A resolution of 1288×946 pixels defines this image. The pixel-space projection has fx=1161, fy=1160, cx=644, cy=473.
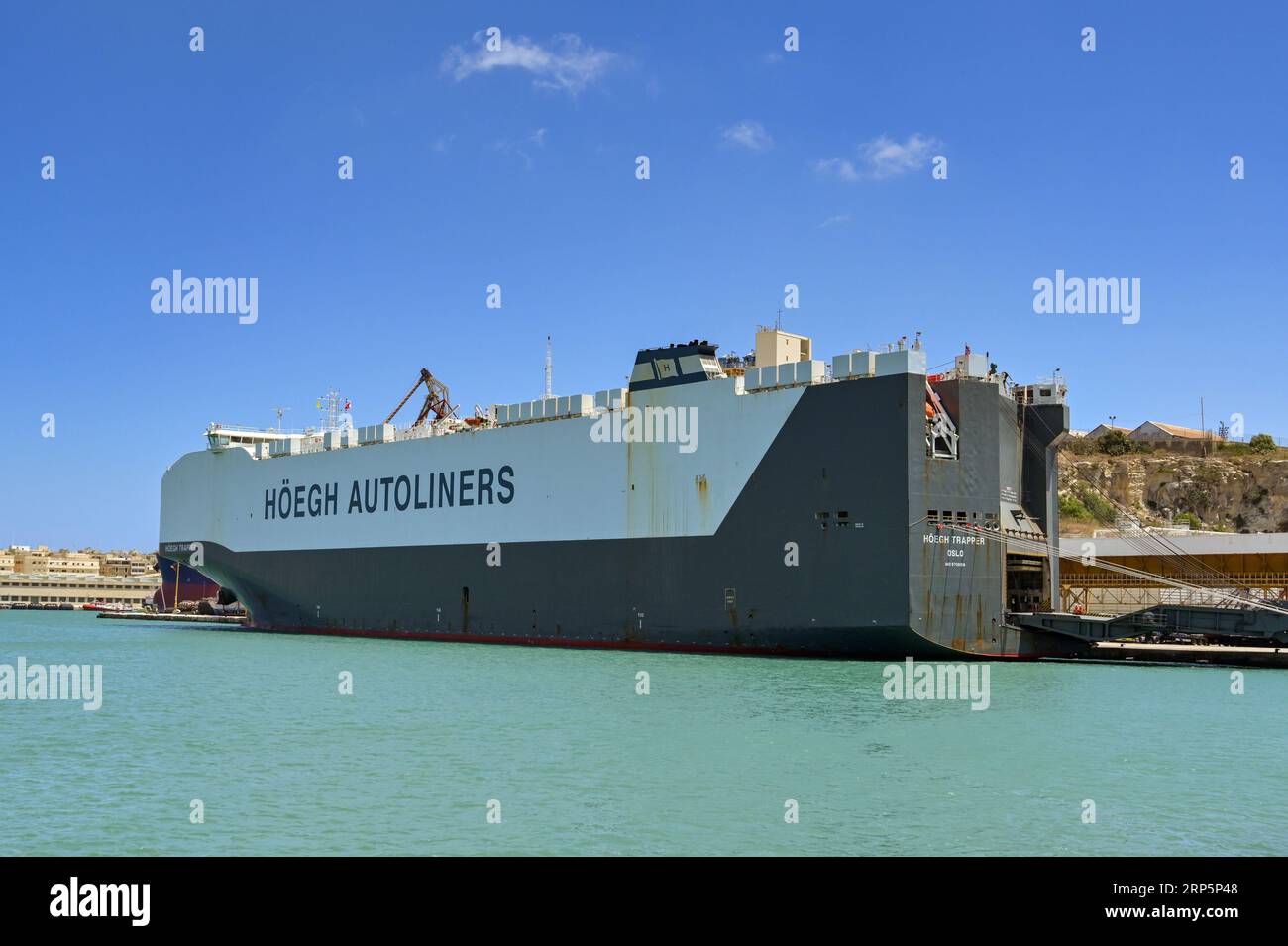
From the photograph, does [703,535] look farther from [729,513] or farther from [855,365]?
[855,365]

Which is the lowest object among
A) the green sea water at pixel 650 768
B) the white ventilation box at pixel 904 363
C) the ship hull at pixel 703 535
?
the green sea water at pixel 650 768

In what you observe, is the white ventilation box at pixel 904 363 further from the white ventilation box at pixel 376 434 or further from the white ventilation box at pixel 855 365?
the white ventilation box at pixel 376 434

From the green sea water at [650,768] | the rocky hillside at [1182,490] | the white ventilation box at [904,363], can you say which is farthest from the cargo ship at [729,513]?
the rocky hillside at [1182,490]

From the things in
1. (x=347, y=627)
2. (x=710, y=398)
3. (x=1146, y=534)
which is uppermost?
(x=710, y=398)

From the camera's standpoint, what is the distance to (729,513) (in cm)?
2794

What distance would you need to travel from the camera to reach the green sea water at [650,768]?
9.43 meters

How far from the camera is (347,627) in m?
39.3

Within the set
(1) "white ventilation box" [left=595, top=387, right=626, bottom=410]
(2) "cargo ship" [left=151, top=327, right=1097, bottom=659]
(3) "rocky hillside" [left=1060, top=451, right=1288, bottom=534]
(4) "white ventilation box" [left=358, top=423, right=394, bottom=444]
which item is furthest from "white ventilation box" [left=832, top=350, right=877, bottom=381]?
(3) "rocky hillside" [left=1060, top=451, right=1288, bottom=534]

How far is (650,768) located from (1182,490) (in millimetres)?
54328

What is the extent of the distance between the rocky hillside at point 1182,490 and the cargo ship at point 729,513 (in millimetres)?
28970

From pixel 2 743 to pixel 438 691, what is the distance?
7.17m

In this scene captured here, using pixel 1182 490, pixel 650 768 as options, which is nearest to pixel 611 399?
pixel 650 768
